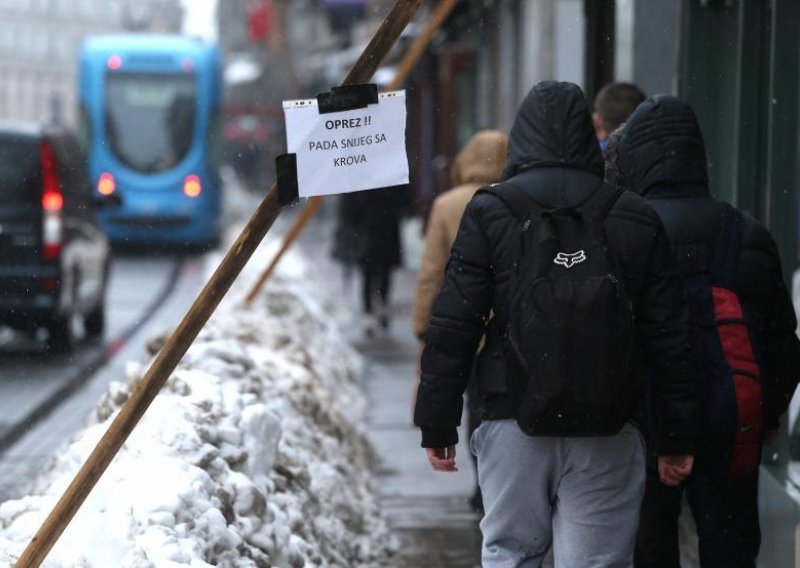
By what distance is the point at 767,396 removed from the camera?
436cm

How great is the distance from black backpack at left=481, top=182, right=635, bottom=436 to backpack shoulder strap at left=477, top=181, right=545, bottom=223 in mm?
44

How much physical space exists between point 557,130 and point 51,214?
9.59 metres

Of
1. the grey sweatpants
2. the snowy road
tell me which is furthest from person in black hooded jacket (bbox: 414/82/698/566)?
the snowy road

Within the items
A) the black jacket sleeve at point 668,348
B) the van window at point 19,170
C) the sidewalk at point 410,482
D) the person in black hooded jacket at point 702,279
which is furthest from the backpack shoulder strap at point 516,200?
the van window at point 19,170

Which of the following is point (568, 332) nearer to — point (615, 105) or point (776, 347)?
point (776, 347)

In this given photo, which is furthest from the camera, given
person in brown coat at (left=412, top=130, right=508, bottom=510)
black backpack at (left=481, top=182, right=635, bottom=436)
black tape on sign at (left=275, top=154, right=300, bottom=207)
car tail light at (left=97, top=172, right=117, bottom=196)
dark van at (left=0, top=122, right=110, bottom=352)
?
car tail light at (left=97, top=172, right=117, bottom=196)

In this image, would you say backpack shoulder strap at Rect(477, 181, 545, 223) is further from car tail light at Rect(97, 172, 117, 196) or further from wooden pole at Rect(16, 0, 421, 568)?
car tail light at Rect(97, 172, 117, 196)

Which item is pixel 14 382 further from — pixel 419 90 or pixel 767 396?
pixel 419 90

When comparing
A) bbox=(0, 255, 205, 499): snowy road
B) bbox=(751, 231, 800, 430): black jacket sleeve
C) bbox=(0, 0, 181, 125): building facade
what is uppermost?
bbox=(751, 231, 800, 430): black jacket sleeve

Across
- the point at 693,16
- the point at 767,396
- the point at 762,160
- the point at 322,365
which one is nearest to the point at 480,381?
the point at 767,396

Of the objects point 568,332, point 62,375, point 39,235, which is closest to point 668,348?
point 568,332

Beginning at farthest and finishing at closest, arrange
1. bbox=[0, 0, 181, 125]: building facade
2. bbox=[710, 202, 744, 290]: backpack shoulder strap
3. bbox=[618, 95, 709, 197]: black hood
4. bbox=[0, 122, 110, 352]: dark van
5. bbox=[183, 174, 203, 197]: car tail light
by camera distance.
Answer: bbox=[0, 0, 181, 125]: building facade → bbox=[183, 174, 203, 197]: car tail light → bbox=[0, 122, 110, 352]: dark van → bbox=[618, 95, 709, 197]: black hood → bbox=[710, 202, 744, 290]: backpack shoulder strap

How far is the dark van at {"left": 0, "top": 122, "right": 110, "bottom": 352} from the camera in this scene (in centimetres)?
1268

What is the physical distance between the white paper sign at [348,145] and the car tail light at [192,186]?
22.8 m
